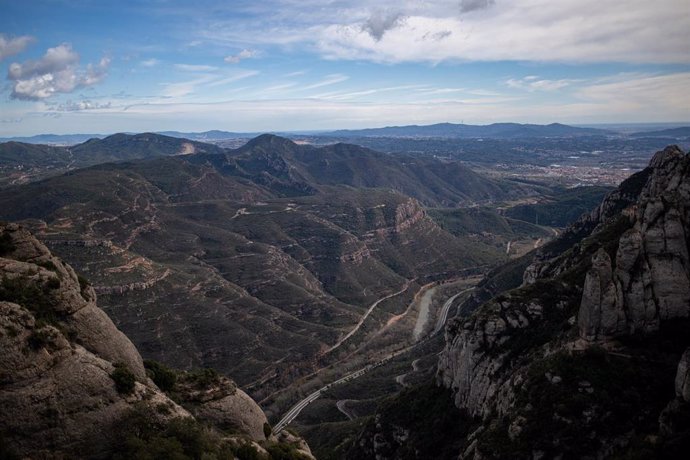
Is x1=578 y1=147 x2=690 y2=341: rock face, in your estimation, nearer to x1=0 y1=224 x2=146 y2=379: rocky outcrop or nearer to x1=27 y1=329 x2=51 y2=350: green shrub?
x1=0 y1=224 x2=146 y2=379: rocky outcrop

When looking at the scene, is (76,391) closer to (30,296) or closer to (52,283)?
(30,296)

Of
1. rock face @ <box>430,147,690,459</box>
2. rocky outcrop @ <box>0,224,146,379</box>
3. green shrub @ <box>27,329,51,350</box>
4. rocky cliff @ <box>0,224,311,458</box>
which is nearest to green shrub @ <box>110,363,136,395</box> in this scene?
rocky cliff @ <box>0,224,311,458</box>

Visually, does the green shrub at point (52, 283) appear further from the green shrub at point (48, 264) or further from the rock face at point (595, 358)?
the rock face at point (595, 358)

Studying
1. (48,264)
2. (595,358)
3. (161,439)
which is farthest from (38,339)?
(595,358)

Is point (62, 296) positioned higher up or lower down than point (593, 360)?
higher up

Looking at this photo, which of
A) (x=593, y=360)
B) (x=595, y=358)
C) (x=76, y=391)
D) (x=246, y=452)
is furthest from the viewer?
(x=595, y=358)

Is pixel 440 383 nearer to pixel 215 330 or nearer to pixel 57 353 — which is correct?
pixel 57 353
